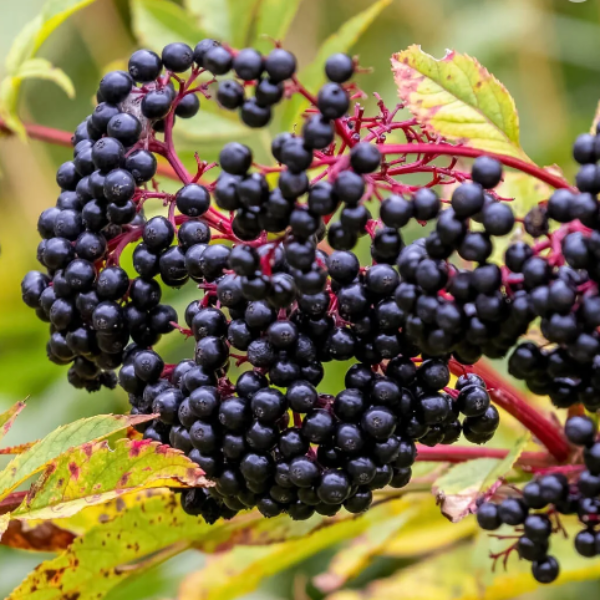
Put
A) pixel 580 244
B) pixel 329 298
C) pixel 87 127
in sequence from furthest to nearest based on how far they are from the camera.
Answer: pixel 87 127 → pixel 329 298 → pixel 580 244

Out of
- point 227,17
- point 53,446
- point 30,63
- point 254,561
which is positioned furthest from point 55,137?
point 254,561

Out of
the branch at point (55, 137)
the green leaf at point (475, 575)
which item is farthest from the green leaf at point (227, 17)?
the green leaf at point (475, 575)

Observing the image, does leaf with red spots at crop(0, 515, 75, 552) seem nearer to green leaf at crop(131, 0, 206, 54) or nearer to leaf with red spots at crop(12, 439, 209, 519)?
leaf with red spots at crop(12, 439, 209, 519)

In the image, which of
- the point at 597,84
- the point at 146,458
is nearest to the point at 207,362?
the point at 146,458

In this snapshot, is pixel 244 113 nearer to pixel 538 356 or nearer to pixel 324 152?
pixel 324 152

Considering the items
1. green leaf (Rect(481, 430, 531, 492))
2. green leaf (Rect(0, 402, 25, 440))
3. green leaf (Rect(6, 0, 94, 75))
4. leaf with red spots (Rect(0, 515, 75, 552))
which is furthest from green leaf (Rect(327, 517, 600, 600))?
green leaf (Rect(6, 0, 94, 75))

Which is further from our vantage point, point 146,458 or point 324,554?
point 324,554
